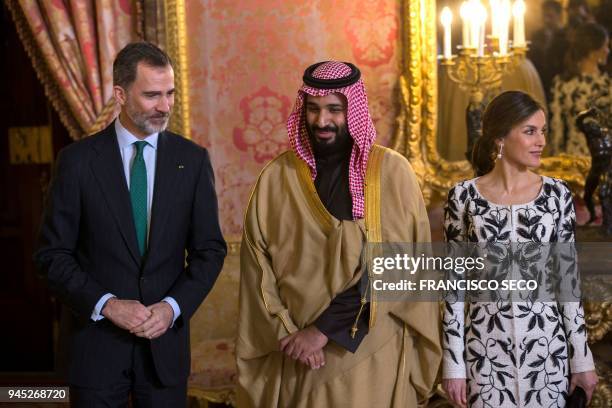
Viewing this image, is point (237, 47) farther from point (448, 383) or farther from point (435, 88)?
point (448, 383)

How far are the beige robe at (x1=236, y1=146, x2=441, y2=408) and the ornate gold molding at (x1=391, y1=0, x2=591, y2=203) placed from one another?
176 centimetres

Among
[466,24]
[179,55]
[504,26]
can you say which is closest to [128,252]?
[179,55]

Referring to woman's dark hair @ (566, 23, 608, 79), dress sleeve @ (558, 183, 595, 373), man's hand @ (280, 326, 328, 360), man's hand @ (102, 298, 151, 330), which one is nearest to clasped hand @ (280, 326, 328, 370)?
man's hand @ (280, 326, 328, 360)

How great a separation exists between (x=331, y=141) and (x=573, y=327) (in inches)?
36.9

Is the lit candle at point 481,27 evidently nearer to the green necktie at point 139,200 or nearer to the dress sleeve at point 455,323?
the dress sleeve at point 455,323

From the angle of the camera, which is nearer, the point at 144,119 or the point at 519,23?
the point at 144,119

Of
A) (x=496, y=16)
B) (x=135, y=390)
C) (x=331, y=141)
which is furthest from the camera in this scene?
(x=496, y=16)

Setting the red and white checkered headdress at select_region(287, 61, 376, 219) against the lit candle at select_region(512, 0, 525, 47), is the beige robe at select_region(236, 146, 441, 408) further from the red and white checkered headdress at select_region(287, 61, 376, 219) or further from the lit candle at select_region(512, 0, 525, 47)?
the lit candle at select_region(512, 0, 525, 47)

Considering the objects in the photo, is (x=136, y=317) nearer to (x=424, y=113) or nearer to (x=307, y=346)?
(x=307, y=346)

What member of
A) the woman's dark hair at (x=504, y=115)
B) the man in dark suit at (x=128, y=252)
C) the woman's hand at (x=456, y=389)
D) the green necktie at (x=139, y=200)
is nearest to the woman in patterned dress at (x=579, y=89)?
the woman's dark hair at (x=504, y=115)

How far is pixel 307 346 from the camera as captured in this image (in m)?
2.53

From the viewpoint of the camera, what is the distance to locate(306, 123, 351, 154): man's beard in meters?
2.63

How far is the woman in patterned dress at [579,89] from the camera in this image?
4223 mm

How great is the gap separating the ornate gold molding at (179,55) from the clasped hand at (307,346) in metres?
2.29
